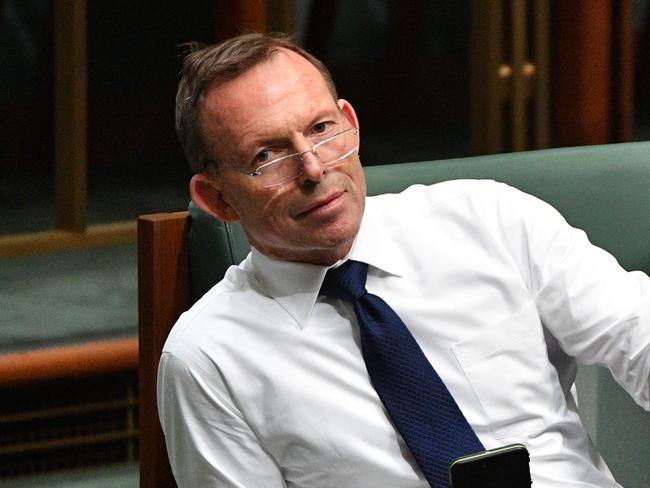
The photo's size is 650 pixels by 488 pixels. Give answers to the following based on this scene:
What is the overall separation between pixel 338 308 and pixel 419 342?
5.2 inches

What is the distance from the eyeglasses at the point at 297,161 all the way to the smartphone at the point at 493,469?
0.55 meters

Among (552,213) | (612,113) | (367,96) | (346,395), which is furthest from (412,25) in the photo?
(346,395)

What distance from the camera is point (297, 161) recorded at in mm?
1476

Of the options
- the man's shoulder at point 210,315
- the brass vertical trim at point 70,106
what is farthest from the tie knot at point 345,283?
the brass vertical trim at point 70,106

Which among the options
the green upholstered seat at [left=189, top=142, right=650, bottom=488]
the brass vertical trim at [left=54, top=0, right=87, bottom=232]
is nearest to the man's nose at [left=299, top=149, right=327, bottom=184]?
the green upholstered seat at [left=189, top=142, right=650, bottom=488]

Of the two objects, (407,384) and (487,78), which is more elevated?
(487,78)

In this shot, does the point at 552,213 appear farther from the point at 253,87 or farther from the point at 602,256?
the point at 253,87

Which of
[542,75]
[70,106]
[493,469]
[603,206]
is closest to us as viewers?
[493,469]

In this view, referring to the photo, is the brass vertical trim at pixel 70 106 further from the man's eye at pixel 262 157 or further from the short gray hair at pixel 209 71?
the man's eye at pixel 262 157

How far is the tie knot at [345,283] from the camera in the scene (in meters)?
1.52

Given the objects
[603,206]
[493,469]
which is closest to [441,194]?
[603,206]

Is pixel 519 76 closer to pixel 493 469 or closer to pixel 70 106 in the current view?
pixel 70 106

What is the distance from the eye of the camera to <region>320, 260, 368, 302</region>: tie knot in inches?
59.9

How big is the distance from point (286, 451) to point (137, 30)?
2.01 m
